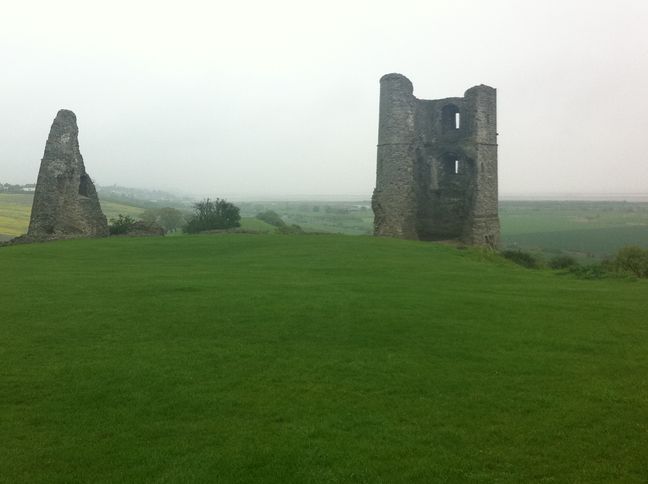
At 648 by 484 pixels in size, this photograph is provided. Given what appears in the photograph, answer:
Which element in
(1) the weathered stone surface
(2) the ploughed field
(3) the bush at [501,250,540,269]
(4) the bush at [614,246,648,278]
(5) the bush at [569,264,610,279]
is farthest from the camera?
(1) the weathered stone surface

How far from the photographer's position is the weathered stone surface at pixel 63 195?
2550 cm

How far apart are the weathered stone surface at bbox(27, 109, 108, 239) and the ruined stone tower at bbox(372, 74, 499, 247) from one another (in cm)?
1413

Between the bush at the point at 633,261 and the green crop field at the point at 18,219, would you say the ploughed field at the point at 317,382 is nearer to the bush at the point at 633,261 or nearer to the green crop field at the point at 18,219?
the bush at the point at 633,261

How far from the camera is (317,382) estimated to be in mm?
7137

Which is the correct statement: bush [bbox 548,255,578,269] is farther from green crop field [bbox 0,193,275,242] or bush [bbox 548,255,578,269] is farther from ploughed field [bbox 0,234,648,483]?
green crop field [bbox 0,193,275,242]

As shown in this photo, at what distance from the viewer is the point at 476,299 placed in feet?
39.2

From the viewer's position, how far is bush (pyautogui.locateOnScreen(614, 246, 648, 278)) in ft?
67.4

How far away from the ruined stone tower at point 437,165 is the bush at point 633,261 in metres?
6.90

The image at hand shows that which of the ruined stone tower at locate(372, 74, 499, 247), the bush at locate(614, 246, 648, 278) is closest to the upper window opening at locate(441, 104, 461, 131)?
the ruined stone tower at locate(372, 74, 499, 247)

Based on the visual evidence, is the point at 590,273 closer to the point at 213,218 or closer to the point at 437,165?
the point at 437,165

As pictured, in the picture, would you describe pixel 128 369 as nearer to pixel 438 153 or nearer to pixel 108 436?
pixel 108 436

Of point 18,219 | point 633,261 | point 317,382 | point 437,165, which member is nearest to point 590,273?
point 633,261

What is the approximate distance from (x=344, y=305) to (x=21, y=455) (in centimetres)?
658

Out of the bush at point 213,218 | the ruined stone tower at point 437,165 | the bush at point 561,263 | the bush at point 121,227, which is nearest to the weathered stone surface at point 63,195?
the bush at point 121,227
